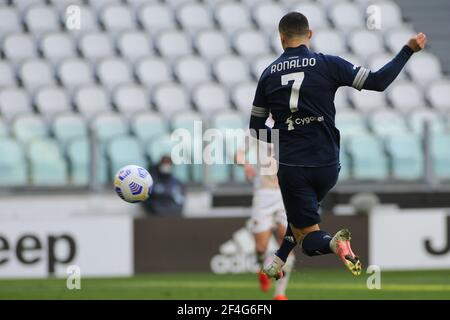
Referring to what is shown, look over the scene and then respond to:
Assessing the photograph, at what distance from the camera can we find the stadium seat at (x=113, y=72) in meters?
17.0

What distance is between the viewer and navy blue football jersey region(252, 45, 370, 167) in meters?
7.84

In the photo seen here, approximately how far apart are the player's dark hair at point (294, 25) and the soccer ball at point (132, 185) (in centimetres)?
211

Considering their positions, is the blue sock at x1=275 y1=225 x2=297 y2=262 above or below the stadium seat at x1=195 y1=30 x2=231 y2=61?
below

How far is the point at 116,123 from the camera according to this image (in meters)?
15.4

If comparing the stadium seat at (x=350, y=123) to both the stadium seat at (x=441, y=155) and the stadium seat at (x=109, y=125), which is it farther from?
the stadium seat at (x=109, y=125)

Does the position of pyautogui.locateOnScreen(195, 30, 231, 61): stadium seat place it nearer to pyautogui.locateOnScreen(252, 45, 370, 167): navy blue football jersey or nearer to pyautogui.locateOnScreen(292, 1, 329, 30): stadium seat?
pyautogui.locateOnScreen(292, 1, 329, 30): stadium seat

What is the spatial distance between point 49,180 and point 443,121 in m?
5.72

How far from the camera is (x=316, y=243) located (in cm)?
786

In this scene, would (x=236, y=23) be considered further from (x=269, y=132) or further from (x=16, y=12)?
(x=269, y=132)

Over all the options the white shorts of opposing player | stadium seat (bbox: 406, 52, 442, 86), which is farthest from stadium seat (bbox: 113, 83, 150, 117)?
the white shorts of opposing player

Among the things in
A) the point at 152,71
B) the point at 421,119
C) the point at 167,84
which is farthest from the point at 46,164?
the point at 421,119

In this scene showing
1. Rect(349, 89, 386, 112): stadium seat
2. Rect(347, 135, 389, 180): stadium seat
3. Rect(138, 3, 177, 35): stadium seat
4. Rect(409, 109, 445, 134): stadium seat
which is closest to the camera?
Rect(347, 135, 389, 180): stadium seat

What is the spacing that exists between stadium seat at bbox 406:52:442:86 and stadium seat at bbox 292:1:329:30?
1684 mm

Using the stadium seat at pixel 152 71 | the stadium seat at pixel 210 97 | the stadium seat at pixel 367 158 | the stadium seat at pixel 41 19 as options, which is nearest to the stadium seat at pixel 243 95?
the stadium seat at pixel 210 97
